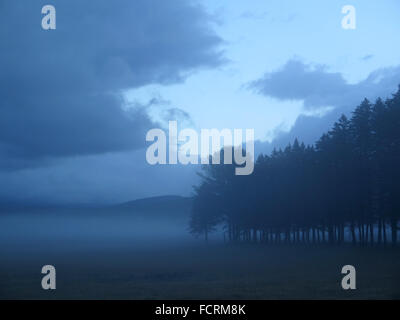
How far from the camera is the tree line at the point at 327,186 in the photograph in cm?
4678

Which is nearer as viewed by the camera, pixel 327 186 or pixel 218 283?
pixel 218 283

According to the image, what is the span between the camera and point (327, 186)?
54.3m

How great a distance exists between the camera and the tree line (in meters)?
46.8

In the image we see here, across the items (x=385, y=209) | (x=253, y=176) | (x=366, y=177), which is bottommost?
(x=385, y=209)

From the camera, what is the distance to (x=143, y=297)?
2105cm

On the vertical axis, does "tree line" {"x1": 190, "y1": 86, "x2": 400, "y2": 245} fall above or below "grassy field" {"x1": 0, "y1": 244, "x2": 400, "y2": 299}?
above

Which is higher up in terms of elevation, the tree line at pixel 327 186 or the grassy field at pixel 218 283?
the tree line at pixel 327 186

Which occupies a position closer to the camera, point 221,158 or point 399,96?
point 399,96

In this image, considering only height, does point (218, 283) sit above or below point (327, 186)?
below

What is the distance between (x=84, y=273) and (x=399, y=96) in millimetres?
37843

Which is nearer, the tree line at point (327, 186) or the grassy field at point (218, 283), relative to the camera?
the grassy field at point (218, 283)

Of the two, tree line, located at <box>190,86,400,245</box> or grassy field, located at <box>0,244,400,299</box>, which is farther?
tree line, located at <box>190,86,400,245</box>
